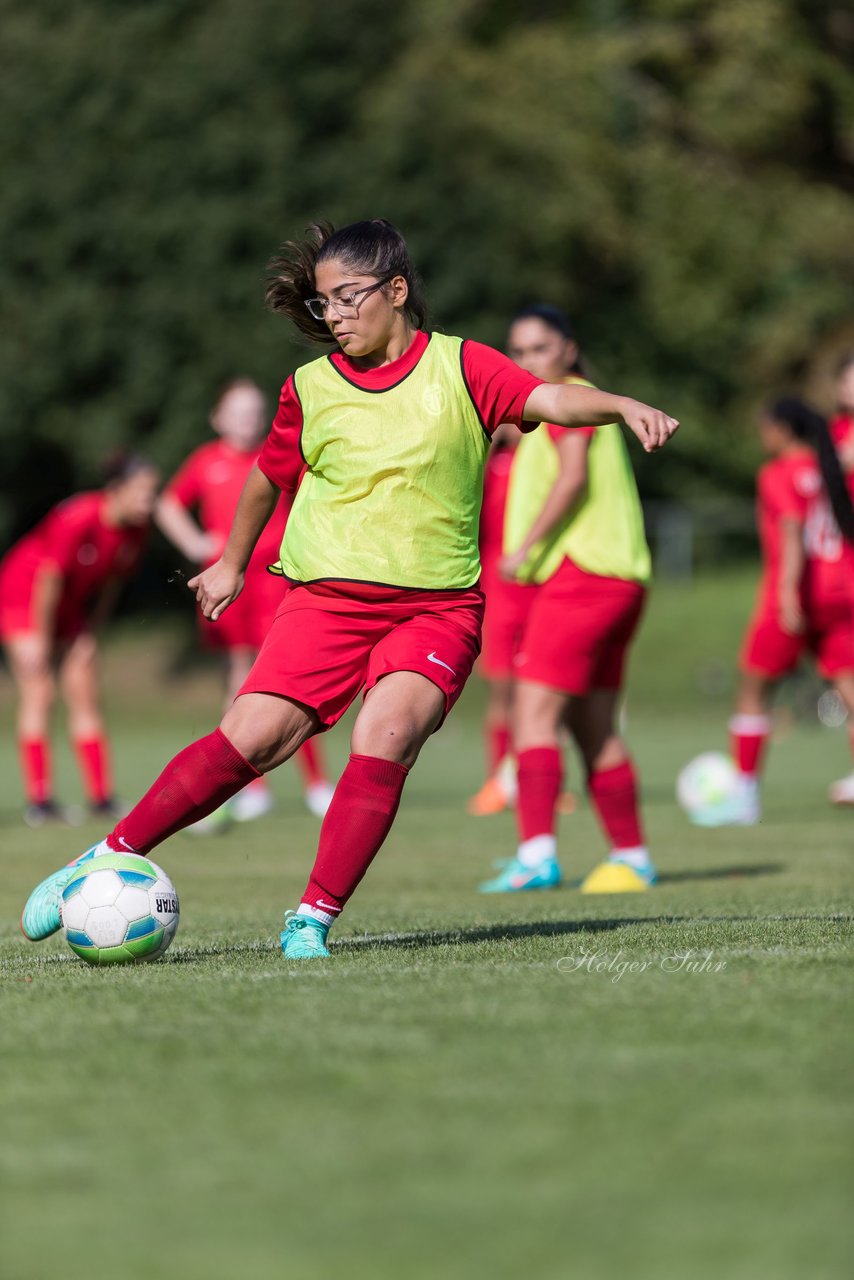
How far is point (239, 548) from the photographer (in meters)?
5.48

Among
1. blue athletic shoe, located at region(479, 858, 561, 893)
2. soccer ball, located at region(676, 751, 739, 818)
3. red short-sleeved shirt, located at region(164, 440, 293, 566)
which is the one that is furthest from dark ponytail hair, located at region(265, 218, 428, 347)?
red short-sleeved shirt, located at region(164, 440, 293, 566)

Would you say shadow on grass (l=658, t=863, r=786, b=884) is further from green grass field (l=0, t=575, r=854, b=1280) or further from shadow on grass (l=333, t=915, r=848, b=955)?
shadow on grass (l=333, t=915, r=848, b=955)

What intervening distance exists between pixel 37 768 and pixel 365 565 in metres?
7.24

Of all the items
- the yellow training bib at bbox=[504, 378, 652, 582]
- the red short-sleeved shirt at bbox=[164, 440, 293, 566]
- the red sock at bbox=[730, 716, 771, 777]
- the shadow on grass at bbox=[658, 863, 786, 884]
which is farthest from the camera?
the red short-sleeved shirt at bbox=[164, 440, 293, 566]

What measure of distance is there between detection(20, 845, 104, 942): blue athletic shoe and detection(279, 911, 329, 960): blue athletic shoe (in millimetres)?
568

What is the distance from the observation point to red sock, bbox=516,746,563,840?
7676 millimetres

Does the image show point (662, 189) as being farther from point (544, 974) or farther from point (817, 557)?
point (544, 974)

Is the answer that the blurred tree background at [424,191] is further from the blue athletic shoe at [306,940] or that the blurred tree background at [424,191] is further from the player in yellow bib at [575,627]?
the blue athletic shoe at [306,940]

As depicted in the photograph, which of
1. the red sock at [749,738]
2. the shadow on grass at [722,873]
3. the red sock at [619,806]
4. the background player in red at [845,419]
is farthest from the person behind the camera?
the red sock at [749,738]

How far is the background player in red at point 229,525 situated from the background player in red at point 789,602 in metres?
2.50

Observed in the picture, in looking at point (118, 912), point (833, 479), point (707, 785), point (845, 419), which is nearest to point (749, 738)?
point (707, 785)

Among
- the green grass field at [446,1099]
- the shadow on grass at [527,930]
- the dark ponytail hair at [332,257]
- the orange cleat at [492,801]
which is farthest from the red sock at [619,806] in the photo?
the orange cleat at [492,801]

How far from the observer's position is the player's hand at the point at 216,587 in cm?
541

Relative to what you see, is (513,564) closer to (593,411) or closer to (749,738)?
(593,411)
